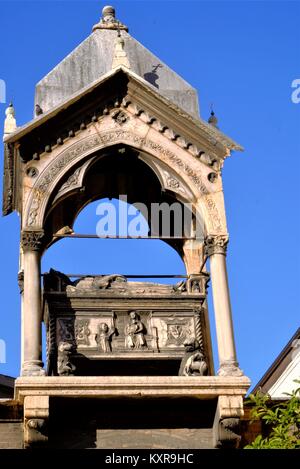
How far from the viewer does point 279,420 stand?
692 inches

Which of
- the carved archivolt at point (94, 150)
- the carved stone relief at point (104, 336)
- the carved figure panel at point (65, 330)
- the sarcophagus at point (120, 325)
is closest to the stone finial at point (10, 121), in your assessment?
the carved archivolt at point (94, 150)

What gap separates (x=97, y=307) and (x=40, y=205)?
6.07 feet

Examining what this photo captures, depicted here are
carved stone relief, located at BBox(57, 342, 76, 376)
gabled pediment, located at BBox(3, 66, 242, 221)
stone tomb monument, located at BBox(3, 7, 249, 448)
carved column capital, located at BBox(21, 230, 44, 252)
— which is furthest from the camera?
gabled pediment, located at BBox(3, 66, 242, 221)

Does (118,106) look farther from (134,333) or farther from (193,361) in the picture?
(193,361)

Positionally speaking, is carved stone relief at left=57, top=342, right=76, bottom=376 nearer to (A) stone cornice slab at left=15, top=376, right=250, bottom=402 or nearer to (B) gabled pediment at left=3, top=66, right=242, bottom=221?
(A) stone cornice slab at left=15, top=376, right=250, bottom=402

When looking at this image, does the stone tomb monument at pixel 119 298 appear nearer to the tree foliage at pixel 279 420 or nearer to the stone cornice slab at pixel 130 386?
the stone cornice slab at pixel 130 386

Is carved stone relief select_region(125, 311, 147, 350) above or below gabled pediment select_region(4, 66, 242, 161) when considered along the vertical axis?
below

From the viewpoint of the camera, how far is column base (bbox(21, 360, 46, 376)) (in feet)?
62.2

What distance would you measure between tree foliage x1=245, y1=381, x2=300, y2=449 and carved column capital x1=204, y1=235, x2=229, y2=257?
2.74 m

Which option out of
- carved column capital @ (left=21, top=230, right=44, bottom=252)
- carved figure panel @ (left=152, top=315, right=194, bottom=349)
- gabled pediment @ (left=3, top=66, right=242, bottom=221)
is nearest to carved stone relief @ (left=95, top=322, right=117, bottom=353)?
carved figure panel @ (left=152, top=315, right=194, bottom=349)

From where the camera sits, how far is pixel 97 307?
20.5 metres

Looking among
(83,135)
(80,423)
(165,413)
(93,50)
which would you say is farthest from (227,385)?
(93,50)

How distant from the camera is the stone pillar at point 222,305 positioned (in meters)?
19.6

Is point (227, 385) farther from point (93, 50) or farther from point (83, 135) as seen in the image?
point (93, 50)
